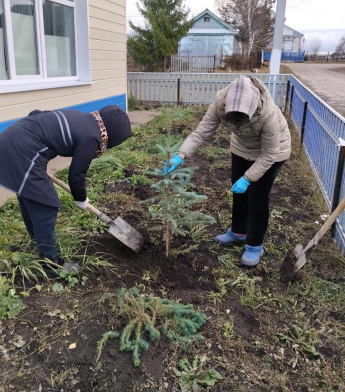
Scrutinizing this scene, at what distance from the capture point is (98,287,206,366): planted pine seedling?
2346mm

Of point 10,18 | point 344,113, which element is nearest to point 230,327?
point 10,18

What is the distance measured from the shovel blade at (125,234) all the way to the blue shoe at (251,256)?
89 centimetres

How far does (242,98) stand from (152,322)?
4.94ft

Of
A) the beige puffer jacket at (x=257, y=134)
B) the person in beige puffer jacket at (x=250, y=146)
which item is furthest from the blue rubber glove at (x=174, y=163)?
the beige puffer jacket at (x=257, y=134)

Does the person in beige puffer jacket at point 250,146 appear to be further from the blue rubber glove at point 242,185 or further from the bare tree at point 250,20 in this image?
the bare tree at point 250,20

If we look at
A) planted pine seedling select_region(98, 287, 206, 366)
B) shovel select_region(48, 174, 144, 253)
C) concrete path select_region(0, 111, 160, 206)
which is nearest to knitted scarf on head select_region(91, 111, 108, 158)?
shovel select_region(48, 174, 144, 253)

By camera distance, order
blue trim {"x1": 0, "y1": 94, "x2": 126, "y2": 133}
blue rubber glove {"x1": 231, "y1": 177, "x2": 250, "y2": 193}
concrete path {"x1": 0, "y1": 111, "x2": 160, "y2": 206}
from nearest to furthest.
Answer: blue rubber glove {"x1": 231, "y1": 177, "x2": 250, "y2": 193} → concrete path {"x1": 0, "y1": 111, "x2": 160, "y2": 206} → blue trim {"x1": 0, "y1": 94, "x2": 126, "y2": 133}

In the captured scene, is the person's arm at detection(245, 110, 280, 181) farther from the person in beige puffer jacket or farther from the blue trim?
the blue trim

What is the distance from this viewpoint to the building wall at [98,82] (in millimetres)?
4566

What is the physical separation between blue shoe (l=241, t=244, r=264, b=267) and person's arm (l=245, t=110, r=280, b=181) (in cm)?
71

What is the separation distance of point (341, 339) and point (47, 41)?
5.01m

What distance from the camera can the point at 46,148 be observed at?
8.69 ft

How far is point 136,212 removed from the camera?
14.2ft

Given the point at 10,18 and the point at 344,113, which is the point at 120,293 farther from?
the point at 344,113
